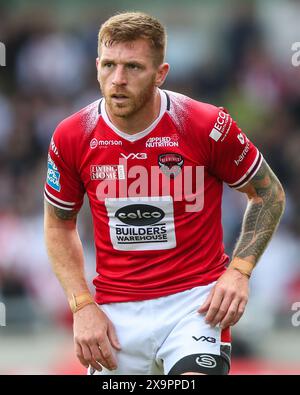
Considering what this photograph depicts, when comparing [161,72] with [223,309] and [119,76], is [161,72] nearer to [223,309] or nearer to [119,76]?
[119,76]

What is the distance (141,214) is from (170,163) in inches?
13.1

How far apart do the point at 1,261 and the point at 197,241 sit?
6249mm

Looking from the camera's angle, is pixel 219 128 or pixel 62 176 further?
pixel 62 176

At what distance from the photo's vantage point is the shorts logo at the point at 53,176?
20.2ft

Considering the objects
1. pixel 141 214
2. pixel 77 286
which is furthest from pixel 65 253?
pixel 141 214

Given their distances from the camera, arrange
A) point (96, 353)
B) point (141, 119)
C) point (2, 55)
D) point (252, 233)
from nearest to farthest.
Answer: point (96, 353) → point (141, 119) → point (252, 233) → point (2, 55)

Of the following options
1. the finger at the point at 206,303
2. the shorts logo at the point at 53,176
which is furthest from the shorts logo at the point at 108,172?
the finger at the point at 206,303

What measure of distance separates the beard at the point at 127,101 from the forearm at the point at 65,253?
0.83 meters

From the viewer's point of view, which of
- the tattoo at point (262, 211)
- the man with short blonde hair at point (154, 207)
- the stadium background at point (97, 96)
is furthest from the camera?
the stadium background at point (97, 96)

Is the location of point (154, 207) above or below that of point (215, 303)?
above

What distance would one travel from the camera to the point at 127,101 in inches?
229

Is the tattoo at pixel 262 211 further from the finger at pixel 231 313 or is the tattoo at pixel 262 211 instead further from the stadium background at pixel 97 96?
the stadium background at pixel 97 96

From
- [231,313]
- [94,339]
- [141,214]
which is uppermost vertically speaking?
[141,214]

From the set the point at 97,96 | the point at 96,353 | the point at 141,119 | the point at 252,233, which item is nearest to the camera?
the point at 96,353
